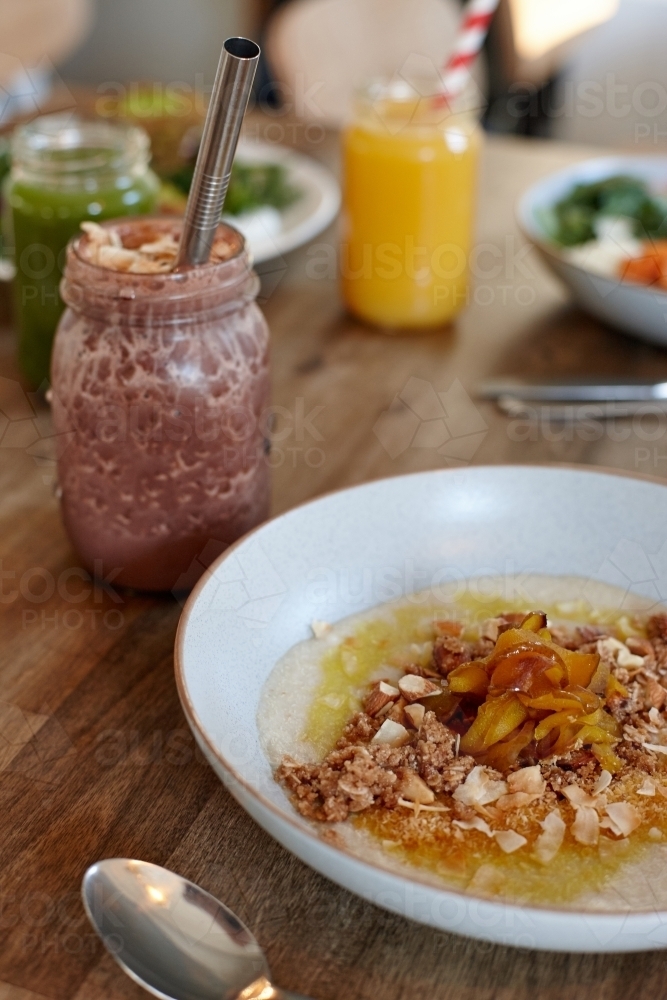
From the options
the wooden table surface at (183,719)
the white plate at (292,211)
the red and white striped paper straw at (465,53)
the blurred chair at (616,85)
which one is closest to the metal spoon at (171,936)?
the wooden table surface at (183,719)

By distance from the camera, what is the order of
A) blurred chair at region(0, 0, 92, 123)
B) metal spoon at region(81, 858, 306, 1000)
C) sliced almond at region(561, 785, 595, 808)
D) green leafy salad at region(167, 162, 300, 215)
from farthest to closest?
blurred chair at region(0, 0, 92, 123), green leafy salad at region(167, 162, 300, 215), sliced almond at region(561, 785, 595, 808), metal spoon at region(81, 858, 306, 1000)

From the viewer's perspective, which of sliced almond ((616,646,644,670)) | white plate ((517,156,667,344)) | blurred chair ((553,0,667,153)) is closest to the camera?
sliced almond ((616,646,644,670))

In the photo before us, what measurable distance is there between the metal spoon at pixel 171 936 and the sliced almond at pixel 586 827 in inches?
7.8

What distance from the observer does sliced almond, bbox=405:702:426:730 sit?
710mm

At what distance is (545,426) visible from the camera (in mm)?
1161

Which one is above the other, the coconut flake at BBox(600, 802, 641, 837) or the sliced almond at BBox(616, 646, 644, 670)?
Answer: the coconut flake at BBox(600, 802, 641, 837)

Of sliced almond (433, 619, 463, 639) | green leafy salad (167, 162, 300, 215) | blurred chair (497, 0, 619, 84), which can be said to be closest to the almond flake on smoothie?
sliced almond (433, 619, 463, 639)

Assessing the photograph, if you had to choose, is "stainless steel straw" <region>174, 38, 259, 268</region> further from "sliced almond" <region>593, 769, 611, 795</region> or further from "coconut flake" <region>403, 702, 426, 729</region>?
"sliced almond" <region>593, 769, 611, 795</region>

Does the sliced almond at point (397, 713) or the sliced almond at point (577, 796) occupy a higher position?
the sliced almond at point (577, 796)

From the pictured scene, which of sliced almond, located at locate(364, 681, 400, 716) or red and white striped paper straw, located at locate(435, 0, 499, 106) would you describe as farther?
red and white striped paper straw, located at locate(435, 0, 499, 106)

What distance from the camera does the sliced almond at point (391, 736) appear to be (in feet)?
2.29

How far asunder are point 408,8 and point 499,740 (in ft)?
6.99

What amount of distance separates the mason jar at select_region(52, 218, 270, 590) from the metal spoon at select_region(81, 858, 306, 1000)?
30 cm

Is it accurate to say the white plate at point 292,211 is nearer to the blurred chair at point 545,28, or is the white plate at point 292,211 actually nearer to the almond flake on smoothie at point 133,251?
the almond flake on smoothie at point 133,251
